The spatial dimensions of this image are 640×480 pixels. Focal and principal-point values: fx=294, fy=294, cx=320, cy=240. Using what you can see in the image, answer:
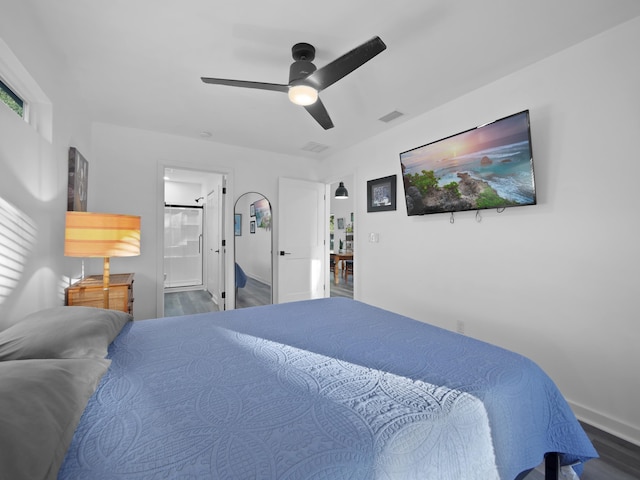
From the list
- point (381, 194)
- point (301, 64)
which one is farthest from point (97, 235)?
point (381, 194)

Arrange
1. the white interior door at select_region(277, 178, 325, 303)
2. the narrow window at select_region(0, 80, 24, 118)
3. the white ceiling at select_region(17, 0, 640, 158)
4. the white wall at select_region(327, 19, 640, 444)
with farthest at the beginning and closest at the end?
1. the white interior door at select_region(277, 178, 325, 303)
2. the white wall at select_region(327, 19, 640, 444)
3. the white ceiling at select_region(17, 0, 640, 158)
4. the narrow window at select_region(0, 80, 24, 118)

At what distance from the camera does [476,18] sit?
1.83 metres

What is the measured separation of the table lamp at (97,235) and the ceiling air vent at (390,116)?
8.78 feet

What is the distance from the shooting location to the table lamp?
200 cm

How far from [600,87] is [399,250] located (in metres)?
2.13

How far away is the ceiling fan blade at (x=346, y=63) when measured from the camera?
5.36 feet

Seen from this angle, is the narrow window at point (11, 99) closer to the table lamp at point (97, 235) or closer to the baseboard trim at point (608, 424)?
the table lamp at point (97, 235)

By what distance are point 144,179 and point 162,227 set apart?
0.63 m

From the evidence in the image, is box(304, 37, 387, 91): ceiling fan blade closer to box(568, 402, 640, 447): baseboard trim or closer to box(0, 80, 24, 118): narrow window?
box(0, 80, 24, 118): narrow window

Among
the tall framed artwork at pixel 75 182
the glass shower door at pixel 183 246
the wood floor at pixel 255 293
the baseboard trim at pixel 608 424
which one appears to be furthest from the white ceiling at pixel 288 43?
the glass shower door at pixel 183 246

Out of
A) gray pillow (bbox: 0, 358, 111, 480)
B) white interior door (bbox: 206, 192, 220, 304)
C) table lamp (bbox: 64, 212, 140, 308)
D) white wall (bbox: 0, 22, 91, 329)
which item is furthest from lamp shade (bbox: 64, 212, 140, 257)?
white interior door (bbox: 206, 192, 220, 304)

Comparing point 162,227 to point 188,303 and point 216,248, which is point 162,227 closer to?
point 216,248

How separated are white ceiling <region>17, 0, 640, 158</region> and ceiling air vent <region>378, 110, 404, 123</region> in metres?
0.08

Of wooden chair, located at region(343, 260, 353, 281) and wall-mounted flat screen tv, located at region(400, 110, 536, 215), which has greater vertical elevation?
wall-mounted flat screen tv, located at region(400, 110, 536, 215)
